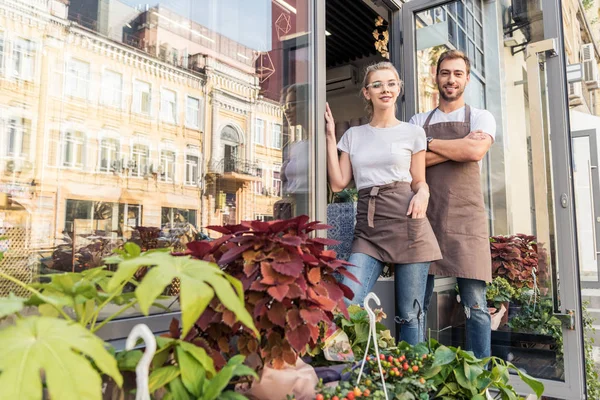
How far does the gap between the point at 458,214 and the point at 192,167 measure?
1.28 meters

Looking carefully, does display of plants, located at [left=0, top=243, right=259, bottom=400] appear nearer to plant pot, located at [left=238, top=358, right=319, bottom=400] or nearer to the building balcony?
plant pot, located at [left=238, top=358, right=319, bottom=400]

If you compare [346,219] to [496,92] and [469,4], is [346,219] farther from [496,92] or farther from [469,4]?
[469,4]

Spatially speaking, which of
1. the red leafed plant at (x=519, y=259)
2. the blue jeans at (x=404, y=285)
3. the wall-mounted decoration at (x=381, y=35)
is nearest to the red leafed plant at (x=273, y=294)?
the blue jeans at (x=404, y=285)

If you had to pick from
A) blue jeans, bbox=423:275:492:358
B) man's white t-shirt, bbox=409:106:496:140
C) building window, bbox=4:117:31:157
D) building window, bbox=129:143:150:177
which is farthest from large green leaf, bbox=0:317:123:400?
man's white t-shirt, bbox=409:106:496:140

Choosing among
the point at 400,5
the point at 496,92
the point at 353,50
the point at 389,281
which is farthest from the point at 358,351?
the point at 353,50

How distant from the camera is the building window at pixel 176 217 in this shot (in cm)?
183

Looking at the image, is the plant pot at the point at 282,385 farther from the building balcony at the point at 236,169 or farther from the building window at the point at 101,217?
the building balcony at the point at 236,169

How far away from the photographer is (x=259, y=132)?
2.03m

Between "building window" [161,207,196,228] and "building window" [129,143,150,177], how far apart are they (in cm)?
23

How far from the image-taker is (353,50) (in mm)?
4680

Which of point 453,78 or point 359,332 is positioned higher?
point 453,78

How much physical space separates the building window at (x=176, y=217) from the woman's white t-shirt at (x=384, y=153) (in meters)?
0.74

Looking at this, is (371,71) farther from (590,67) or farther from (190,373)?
(590,67)

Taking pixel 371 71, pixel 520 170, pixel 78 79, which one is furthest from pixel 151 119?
pixel 520 170
